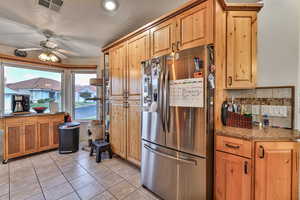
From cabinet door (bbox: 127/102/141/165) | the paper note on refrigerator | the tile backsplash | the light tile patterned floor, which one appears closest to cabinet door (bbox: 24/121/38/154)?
the light tile patterned floor

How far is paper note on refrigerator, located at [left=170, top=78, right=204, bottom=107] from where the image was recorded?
1510 millimetres

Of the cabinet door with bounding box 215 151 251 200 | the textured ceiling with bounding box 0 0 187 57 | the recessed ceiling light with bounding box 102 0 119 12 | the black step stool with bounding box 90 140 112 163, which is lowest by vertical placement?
the black step stool with bounding box 90 140 112 163

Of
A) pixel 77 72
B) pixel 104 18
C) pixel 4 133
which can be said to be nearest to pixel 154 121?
pixel 104 18

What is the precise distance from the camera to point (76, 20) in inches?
94.6

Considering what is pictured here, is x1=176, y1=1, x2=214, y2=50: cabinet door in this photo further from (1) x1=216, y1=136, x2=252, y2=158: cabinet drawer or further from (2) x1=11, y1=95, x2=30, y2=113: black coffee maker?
(2) x1=11, y1=95, x2=30, y2=113: black coffee maker

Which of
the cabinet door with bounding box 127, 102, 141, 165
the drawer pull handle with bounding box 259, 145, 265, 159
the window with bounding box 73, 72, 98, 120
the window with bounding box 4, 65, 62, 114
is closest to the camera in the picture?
the drawer pull handle with bounding box 259, 145, 265, 159

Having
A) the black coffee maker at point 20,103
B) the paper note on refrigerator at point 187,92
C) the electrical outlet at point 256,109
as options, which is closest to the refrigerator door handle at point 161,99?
the paper note on refrigerator at point 187,92

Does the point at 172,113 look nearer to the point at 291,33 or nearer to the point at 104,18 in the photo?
the point at 291,33

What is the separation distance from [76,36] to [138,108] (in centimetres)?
197

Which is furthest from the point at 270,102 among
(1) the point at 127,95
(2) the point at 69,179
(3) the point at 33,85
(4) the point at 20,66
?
(4) the point at 20,66

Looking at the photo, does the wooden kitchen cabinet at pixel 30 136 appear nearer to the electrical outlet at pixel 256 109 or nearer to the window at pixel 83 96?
the window at pixel 83 96

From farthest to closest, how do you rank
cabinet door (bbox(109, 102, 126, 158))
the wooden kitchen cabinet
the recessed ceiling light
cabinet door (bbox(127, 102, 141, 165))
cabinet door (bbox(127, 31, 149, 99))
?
the wooden kitchen cabinet < cabinet door (bbox(109, 102, 126, 158)) < cabinet door (bbox(127, 102, 141, 165)) < cabinet door (bbox(127, 31, 149, 99)) < the recessed ceiling light

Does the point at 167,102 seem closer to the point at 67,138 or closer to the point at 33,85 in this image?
the point at 67,138

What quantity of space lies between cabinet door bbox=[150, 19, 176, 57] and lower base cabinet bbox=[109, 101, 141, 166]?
3.03 ft
